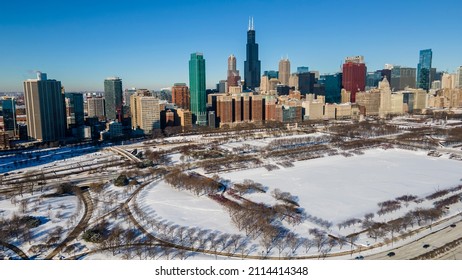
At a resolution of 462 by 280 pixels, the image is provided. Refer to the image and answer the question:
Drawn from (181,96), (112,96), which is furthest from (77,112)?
(181,96)

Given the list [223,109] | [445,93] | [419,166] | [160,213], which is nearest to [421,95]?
[445,93]

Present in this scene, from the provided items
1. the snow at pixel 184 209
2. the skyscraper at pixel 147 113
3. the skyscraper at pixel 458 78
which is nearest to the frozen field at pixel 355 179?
the snow at pixel 184 209

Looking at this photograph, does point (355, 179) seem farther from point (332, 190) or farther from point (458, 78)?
point (458, 78)

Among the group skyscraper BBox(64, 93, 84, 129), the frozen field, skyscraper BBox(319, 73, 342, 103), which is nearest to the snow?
the frozen field

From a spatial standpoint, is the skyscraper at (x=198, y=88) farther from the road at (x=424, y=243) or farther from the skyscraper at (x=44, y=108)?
the road at (x=424, y=243)

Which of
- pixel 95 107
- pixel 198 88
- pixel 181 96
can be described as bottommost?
pixel 95 107

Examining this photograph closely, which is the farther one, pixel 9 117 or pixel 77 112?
pixel 77 112
